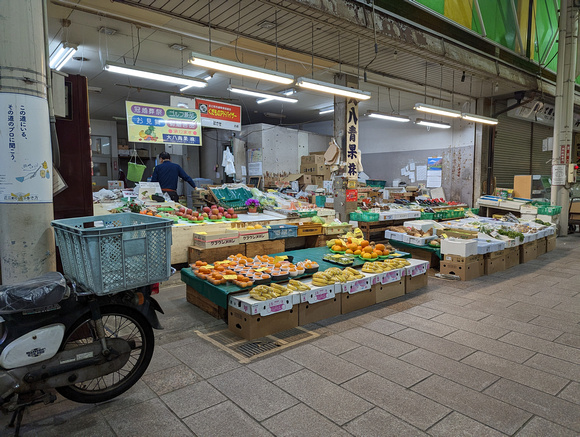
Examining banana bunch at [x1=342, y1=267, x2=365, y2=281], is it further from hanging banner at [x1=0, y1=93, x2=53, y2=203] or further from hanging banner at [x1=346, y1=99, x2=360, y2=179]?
hanging banner at [x1=346, y1=99, x2=360, y2=179]

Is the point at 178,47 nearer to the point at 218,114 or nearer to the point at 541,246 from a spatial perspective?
the point at 218,114

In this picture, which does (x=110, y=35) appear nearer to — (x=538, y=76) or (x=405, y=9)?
(x=405, y=9)

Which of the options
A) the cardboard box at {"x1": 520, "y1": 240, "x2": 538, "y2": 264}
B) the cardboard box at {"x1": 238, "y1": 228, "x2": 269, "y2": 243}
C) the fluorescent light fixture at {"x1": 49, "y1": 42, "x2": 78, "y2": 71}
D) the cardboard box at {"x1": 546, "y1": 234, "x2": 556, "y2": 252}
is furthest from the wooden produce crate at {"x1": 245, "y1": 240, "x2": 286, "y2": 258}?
the cardboard box at {"x1": 546, "y1": 234, "x2": 556, "y2": 252}

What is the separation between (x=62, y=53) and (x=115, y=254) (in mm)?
7997

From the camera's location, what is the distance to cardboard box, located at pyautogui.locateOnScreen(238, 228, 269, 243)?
22.0ft

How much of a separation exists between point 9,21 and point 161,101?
1246 centimetres

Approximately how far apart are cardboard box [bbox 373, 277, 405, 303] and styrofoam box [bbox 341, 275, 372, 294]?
0.74ft

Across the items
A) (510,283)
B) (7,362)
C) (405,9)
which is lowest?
(510,283)

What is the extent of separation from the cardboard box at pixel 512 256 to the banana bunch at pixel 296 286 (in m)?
5.12

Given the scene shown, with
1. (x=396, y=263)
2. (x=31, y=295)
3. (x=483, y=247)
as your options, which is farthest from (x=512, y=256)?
(x=31, y=295)

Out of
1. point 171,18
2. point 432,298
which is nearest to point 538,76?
point 432,298

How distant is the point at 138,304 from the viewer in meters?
3.01

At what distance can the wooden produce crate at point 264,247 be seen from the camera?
682 centimetres

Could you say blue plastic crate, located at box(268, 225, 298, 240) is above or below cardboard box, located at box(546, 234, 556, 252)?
above
